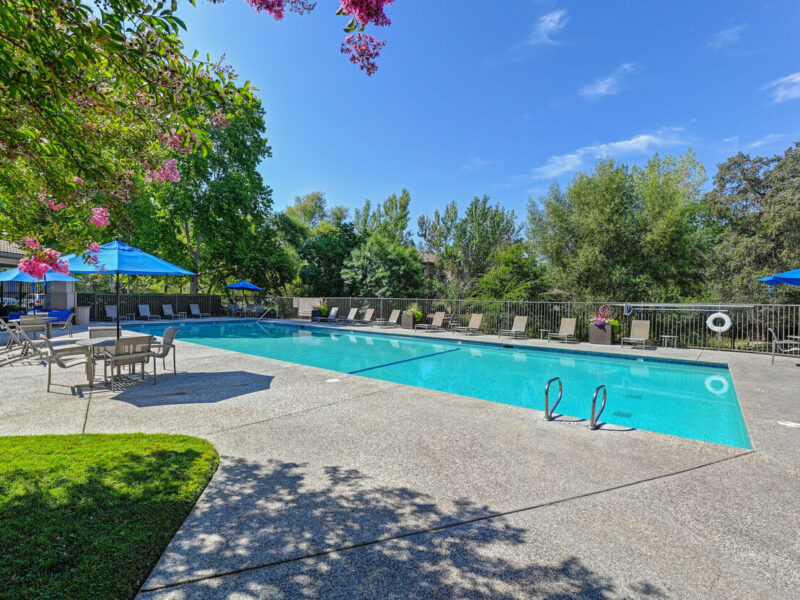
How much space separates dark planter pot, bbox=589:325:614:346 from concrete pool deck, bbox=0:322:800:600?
6671 millimetres

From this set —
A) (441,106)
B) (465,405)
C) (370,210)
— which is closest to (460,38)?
(441,106)

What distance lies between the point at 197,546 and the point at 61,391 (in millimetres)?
4908

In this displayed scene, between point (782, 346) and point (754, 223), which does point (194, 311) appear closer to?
point (782, 346)

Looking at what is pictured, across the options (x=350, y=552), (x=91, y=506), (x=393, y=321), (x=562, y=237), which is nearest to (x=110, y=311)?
(x=393, y=321)

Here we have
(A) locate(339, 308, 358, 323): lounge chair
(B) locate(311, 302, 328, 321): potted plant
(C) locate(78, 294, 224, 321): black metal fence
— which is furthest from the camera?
(B) locate(311, 302, 328, 321): potted plant

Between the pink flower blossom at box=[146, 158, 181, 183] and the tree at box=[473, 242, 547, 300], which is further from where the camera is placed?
the tree at box=[473, 242, 547, 300]

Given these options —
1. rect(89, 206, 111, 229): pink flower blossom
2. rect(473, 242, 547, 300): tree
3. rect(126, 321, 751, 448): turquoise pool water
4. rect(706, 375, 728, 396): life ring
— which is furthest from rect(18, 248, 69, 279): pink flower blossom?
rect(473, 242, 547, 300): tree

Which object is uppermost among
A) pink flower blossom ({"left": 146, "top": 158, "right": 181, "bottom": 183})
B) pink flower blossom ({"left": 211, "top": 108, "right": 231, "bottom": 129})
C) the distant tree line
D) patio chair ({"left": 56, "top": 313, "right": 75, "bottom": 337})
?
the distant tree line

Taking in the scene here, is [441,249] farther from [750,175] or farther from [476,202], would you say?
→ [750,175]

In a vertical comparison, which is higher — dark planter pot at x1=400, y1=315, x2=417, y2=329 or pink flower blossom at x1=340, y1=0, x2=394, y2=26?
pink flower blossom at x1=340, y1=0, x2=394, y2=26

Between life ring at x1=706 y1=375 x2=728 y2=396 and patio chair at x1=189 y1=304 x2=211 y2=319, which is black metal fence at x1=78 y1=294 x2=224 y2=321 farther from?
life ring at x1=706 y1=375 x2=728 y2=396

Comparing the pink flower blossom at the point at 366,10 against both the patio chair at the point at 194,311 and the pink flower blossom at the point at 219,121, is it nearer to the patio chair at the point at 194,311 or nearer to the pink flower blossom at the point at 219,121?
the pink flower blossom at the point at 219,121

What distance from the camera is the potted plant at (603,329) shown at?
11.5 m

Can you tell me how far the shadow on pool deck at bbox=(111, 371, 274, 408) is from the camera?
5.13 metres
